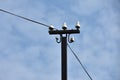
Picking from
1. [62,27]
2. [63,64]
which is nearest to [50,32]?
[62,27]

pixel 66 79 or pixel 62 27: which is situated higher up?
pixel 62 27

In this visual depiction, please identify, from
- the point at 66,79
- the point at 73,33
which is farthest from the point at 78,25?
the point at 66,79

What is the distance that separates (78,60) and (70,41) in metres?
2.63

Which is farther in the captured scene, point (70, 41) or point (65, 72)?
point (70, 41)

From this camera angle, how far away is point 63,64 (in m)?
14.9

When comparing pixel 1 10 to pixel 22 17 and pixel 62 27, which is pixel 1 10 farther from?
pixel 62 27

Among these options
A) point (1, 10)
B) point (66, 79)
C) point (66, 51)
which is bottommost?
point (66, 79)

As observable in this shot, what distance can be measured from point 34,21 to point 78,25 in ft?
6.55

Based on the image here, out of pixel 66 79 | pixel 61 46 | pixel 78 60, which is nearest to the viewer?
pixel 66 79

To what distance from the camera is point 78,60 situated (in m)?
18.5

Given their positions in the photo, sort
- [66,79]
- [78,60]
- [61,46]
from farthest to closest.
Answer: [78,60], [61,46], [66,79]

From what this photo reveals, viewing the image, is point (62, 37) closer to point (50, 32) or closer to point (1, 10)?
point (50, 32)

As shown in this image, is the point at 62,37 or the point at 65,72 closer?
the point at 65,72

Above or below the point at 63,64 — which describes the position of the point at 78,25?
above
